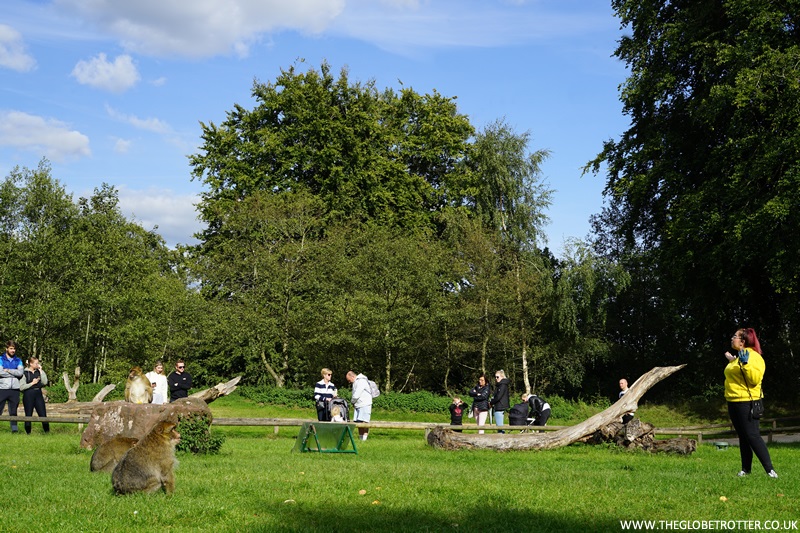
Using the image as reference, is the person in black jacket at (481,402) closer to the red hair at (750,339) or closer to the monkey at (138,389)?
the monkey at (138,389)

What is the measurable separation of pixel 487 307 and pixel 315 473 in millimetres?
25122

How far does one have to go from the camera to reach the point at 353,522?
6945 millimetres

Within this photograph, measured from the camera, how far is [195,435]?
13336mm

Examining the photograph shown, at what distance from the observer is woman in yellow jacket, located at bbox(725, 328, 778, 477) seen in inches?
398

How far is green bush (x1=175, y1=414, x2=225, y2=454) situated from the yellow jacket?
862 centimetres

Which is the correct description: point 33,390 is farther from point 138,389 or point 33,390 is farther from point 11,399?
point 138,389

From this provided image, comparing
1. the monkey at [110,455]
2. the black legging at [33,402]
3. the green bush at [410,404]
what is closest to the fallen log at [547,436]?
the monkey at [110,455]

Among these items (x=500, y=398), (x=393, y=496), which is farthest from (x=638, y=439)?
(x=393, y=496)

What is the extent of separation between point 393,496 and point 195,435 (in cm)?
608

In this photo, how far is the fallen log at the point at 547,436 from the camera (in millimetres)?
15914

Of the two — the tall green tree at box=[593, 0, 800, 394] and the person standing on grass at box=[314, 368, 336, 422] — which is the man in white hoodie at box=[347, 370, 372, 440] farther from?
the tall green tree at box=[593, 0, 800, 394]

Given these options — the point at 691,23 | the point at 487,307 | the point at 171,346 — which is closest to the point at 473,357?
the point at 487,307

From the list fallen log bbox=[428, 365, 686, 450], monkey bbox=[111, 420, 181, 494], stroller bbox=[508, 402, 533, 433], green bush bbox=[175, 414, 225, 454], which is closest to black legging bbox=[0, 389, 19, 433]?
green bush bbox=[175, 414, 225, 454]

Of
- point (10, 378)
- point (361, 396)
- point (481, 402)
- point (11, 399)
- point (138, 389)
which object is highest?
point (10, 378)
